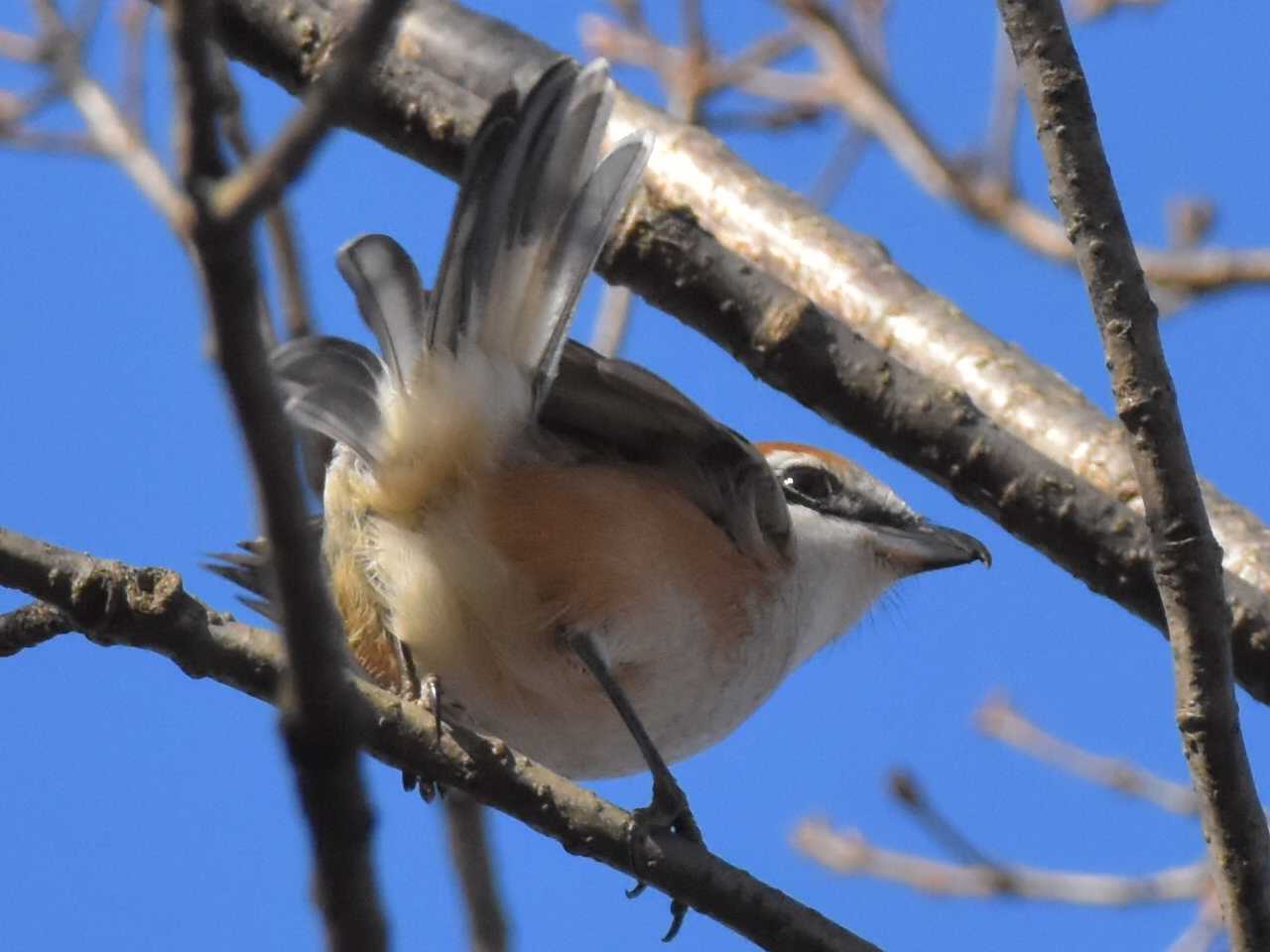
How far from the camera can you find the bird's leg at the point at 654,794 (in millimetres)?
2389

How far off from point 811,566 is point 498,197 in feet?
4.52

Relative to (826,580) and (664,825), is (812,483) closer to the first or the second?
(826,580)

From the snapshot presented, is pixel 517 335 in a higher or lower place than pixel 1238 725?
higher

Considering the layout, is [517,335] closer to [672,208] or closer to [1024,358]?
[672,208]

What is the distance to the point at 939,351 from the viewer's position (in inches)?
156

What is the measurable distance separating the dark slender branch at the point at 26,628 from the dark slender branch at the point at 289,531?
106cm

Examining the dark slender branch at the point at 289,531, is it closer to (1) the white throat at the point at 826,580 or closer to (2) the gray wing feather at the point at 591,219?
(2) the gray wing feather at the point at 591,219

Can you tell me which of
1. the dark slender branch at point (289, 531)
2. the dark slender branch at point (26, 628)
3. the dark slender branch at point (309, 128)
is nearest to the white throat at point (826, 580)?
the dark slender branch at point (26, 628)

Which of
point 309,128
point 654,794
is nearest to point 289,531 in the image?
point 309,128

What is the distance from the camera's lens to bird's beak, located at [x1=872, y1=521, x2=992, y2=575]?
418 cm

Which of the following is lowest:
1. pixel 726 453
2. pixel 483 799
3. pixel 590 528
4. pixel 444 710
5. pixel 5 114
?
pixel 483 799

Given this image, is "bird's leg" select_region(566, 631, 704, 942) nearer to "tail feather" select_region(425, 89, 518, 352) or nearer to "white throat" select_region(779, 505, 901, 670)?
"white throat" select_region(779, 505, 901, 670)

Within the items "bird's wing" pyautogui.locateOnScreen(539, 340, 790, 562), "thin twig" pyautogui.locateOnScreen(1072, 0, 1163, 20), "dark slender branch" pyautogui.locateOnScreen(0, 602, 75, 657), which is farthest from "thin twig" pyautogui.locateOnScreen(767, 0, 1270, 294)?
"dark slender branch" pyautogui.locateOnScreen(0, 602, 75, 657)

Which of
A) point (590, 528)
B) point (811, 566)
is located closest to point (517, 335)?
point (590, 528)
